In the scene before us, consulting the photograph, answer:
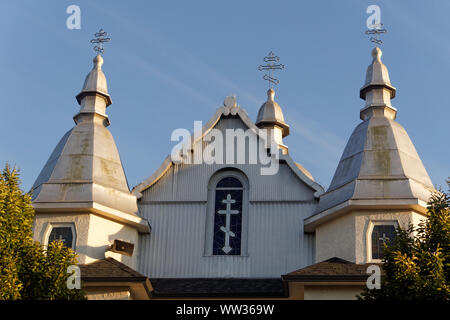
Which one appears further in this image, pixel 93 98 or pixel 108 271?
pixel 93 98

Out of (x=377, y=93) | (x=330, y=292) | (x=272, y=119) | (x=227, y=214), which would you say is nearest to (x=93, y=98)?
(x=227, y=214)

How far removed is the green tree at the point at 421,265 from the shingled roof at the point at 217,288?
579cm

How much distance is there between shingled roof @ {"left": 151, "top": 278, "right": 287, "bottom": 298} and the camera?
26625 millimetres

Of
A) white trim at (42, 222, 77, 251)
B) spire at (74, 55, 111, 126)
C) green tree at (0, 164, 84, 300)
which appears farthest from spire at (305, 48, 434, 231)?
green tree at (0, 164, 84, 300)

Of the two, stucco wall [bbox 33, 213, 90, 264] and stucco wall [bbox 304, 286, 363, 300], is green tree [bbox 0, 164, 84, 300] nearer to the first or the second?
stucco wall [bbox 33, 213, 90, 264]

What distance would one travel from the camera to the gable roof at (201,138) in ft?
96.6

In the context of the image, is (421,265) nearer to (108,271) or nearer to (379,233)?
(379,233)

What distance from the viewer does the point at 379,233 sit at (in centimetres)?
2738

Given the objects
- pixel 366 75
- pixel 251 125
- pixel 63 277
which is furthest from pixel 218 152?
pixel 63 277

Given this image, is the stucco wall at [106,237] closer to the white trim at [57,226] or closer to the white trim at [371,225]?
the white trim at [57,226]

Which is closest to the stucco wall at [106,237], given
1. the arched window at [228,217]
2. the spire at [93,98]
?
the arched window at [228,217]

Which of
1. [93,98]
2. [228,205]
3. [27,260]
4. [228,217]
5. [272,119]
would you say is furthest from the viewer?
[272,119]

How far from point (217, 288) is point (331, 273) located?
391 cm

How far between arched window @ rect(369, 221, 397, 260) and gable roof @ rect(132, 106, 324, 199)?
8.34ft
